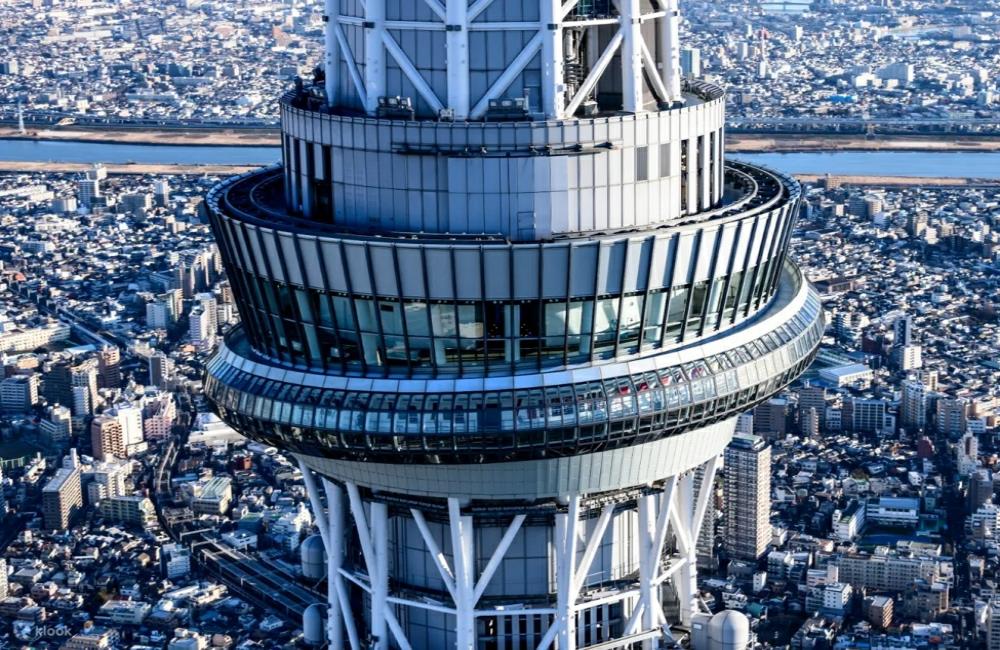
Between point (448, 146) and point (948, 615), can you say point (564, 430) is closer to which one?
point (448, 146)

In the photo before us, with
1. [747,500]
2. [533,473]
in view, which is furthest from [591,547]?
[747,500]

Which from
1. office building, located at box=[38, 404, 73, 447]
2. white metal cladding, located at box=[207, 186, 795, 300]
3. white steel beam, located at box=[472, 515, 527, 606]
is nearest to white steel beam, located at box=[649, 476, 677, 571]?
white steel beam, located at box=[472, 515, 527, 606]

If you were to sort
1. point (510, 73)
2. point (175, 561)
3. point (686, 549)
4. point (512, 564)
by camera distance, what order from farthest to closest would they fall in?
1. point (175, 561)
2. point (686, 549)
3. point (512, 564)
4. point (510, 73)

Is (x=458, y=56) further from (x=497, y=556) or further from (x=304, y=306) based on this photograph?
(x=497, y=556)

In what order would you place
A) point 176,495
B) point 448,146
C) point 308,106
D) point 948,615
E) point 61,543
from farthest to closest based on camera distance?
point 176,495 → point 61,543 → point 948,615 → point 308,106 → point 448,146

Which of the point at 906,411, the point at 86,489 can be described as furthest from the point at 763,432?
the point at 86,489

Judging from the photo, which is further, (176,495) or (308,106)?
(176,495)

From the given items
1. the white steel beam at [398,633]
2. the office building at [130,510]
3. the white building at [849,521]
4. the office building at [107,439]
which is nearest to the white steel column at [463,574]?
the white steel beam at [398,633]
